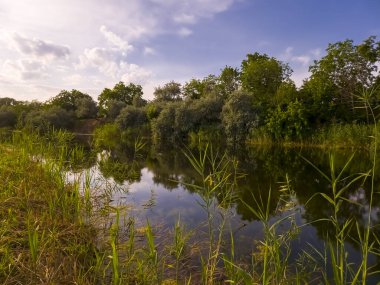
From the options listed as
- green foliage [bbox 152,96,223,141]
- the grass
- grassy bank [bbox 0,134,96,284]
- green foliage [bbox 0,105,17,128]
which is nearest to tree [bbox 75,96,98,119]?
green foliage [bbox 0,105,17,128]

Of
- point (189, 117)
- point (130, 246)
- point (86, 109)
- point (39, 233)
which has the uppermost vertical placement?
point (86, 109)

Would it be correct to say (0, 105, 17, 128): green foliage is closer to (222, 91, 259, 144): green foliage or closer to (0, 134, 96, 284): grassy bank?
(222, 91, 259, 144): green foliage

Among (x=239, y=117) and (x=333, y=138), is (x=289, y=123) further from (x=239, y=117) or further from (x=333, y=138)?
(x=239, y=117)

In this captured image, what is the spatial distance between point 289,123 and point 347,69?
8.81 meters

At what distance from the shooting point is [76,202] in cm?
A: 558

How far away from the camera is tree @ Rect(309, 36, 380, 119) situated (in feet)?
98.2

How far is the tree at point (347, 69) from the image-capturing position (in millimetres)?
29938

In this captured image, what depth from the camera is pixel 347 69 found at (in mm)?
30672

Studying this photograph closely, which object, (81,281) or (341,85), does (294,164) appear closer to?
(81,281)

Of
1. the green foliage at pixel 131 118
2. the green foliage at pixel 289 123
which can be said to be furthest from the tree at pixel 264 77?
the green foliage at pixel 131 118

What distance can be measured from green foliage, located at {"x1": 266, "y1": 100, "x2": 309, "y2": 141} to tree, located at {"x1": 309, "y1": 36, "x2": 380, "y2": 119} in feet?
13.4

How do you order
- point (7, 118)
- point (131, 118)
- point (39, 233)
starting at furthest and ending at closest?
point (7, 118)
point (131, 118)
point (39, 233)

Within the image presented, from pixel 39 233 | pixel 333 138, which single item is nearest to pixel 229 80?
pixel 333 138

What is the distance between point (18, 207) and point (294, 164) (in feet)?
50.1
